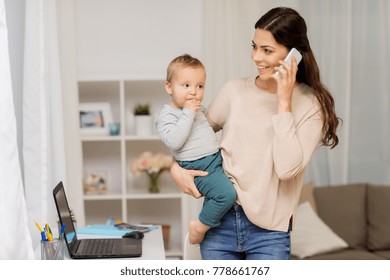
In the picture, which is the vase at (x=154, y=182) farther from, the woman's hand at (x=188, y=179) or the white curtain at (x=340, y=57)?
the woman's hand at (x=188, y=179)

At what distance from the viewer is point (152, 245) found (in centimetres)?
215

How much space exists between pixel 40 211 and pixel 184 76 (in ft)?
2.59

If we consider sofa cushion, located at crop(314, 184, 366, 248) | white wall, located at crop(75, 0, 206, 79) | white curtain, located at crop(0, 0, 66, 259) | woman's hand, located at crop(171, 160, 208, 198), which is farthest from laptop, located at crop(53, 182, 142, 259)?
white wall, located at crop(75, 0, 206, 79)

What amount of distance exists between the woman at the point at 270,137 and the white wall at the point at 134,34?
220 cm

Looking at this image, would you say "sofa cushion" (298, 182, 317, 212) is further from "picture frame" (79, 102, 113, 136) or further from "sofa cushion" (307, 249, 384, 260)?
"picture frame" (79, 102, 113, 136)

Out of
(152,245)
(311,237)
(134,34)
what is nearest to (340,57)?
(311,237)

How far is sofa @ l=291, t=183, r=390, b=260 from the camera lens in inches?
129

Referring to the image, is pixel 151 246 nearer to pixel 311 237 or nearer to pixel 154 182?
pixel 311 237

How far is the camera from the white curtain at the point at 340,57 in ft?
12.2

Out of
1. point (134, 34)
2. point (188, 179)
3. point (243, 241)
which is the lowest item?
point (243, 241)

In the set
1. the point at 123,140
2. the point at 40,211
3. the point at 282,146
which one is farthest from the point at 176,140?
the point at 123,140

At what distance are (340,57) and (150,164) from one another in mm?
1272

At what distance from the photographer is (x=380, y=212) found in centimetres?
351

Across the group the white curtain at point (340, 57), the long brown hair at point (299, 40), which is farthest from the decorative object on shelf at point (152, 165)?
the long brown hair at point (299, 40)
